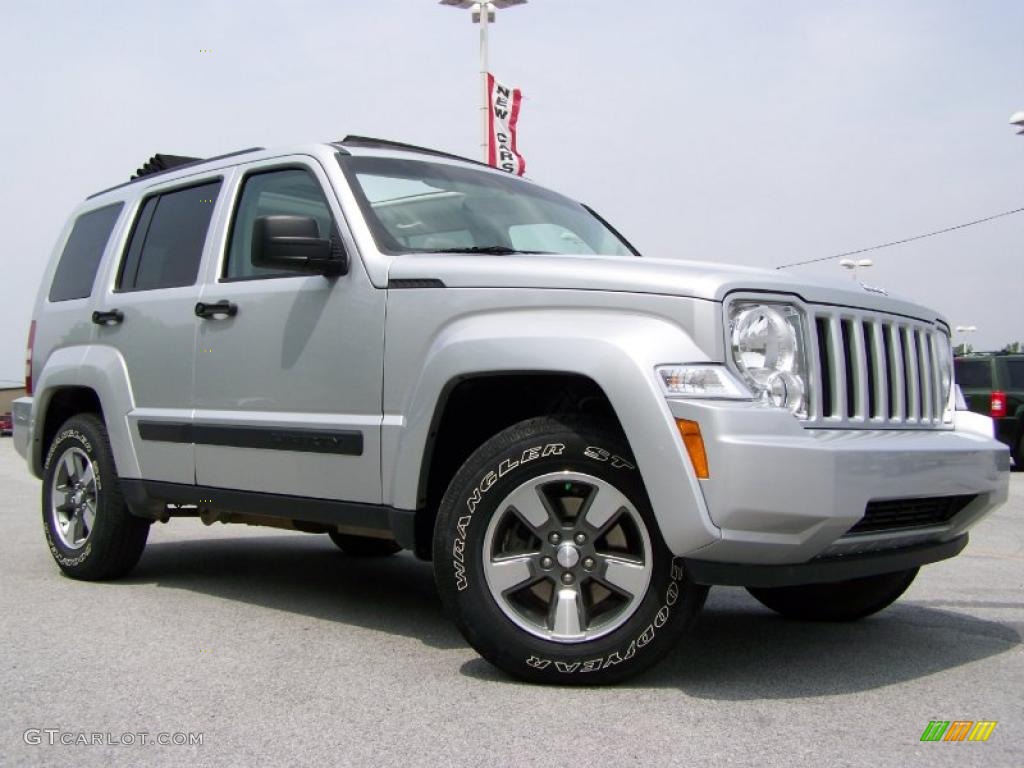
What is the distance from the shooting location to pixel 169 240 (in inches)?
224

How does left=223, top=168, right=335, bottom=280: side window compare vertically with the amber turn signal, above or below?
above

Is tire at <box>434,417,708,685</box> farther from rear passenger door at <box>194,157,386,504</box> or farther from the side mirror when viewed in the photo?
the side mirror

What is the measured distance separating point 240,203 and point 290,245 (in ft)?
3.59

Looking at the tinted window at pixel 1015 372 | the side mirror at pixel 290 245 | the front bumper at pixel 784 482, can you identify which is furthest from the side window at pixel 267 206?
the tinted window at pixel 1015 372

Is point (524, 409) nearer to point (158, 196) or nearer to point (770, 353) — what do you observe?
point (770, 353)

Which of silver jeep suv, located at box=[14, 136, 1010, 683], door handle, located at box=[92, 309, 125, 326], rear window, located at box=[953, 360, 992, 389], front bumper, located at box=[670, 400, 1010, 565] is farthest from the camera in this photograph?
rear window, located at box=[953, 360, 992, 389]

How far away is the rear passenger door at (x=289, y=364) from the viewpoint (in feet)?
14.3

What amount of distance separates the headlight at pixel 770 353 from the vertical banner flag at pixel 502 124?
1571cm

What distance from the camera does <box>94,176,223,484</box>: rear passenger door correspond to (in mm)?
5242

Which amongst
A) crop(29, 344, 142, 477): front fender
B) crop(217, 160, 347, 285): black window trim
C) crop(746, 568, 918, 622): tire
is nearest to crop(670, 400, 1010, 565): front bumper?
crop(746, 568, 918, 622): tire

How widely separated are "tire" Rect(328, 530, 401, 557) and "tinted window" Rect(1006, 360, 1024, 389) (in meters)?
11.9

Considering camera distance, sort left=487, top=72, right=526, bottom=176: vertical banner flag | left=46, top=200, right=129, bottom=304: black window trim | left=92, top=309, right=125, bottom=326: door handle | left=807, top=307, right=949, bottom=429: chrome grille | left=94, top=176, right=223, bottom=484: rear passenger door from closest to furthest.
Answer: left=807, top=307, right=949, bottom=429: chrome grille, left=94, top=176, right=223, bottom=484: rear passenger door, left=92, top=309, right=125, bottom=326: door handle, left=46, top=200, right=129, bottom=304: black window trim, left=487, top=72, right=526, bottom=176: vertical banner flag

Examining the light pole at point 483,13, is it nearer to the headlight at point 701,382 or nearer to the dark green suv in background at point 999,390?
the dark green suv in background at point 999,390

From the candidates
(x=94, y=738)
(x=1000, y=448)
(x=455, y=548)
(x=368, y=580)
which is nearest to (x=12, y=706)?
(x=94, y=738)
